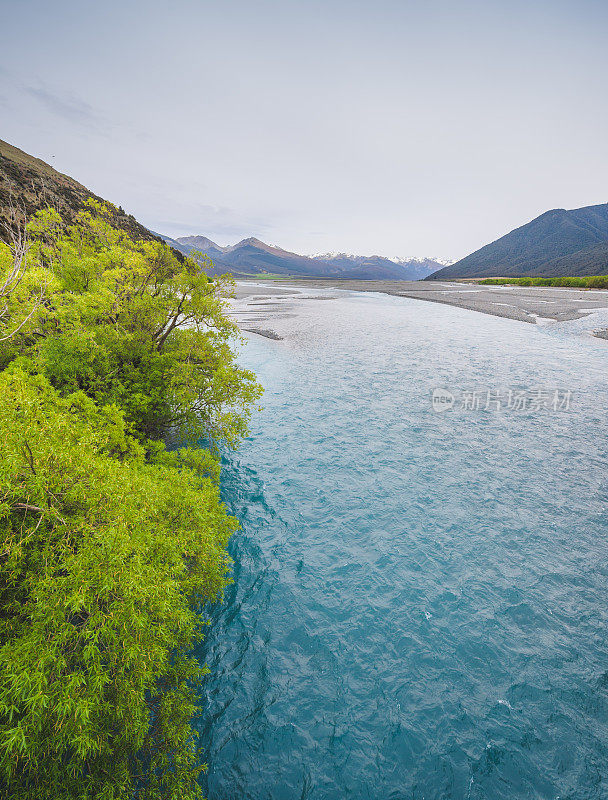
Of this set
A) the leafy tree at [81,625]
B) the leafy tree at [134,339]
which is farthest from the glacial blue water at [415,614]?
the leafy tree at [134,339]

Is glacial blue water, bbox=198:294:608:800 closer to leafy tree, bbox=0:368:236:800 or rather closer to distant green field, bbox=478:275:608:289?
leafy tree, bbox=0:368:236:800

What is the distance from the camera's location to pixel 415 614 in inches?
563

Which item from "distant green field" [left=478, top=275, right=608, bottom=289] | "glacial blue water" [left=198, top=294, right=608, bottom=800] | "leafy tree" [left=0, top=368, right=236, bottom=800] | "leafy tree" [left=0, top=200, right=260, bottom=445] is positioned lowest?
"glacial blue water" [left=198, top=294, right=608, bottom=800]

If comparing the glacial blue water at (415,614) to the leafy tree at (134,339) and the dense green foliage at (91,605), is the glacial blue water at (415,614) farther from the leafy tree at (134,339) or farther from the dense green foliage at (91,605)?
the leafy tree at (134,339)

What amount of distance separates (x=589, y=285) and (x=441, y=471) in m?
157

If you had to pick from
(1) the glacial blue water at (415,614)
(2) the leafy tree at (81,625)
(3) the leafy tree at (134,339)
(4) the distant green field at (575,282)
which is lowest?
(1) the glacial blue water at (415,614)

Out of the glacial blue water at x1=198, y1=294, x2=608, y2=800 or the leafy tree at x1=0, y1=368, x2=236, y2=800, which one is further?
the glacial blue water at x1=198, y1=294, x2=608, y2=800

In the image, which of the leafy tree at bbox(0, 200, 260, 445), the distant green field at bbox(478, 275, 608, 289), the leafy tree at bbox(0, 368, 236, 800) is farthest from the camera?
the distant green field at bbox(478, 275, 608, 289)

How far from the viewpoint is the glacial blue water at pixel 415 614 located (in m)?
10.2

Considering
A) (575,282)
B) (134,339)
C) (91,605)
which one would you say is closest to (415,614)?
(91,605)

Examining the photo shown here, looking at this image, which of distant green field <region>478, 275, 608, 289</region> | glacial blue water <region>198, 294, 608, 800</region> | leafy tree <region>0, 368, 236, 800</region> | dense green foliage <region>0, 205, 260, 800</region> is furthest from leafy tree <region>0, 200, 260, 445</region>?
distant green field <region>478, 275, 608, 289</region>

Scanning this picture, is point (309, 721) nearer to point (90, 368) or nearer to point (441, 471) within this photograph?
point (441, 471)

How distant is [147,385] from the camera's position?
77.1ft

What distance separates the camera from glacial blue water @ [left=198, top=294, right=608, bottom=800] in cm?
1024
